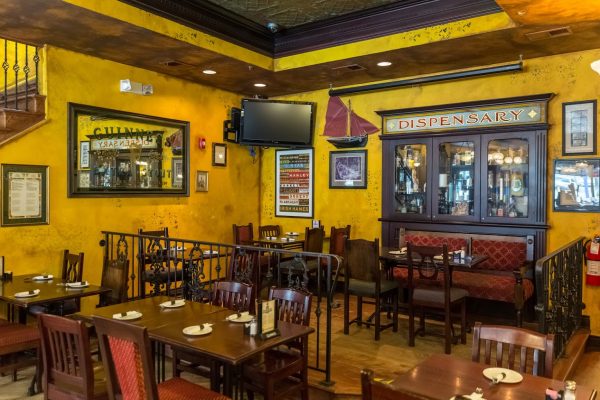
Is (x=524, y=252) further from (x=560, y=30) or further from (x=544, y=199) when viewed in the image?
(x=560, y=30)

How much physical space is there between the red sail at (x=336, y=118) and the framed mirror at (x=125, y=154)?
6.96 ft

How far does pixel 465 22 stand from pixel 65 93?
442 centimetres

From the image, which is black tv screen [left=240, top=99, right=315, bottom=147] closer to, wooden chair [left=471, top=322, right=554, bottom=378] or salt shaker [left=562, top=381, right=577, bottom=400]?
wooden chair [left=471, top=322, right=554, bottom=378]

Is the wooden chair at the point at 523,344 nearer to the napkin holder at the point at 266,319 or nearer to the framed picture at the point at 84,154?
the napkin holder at the point at 266,319

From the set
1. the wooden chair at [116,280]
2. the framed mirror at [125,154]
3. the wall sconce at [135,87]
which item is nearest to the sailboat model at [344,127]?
the framed mirror at [125,154]

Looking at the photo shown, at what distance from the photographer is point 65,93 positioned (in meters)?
5.40

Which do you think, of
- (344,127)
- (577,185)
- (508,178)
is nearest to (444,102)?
(508,178)

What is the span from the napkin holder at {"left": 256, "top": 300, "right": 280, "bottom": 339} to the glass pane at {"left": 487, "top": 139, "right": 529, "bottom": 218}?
13.0 feet

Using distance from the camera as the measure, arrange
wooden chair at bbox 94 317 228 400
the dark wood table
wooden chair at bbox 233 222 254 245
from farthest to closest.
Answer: wooden chair at bbox 233 222 254 245 < the dark wood table < wooden chair at bbox 94 317 228 400

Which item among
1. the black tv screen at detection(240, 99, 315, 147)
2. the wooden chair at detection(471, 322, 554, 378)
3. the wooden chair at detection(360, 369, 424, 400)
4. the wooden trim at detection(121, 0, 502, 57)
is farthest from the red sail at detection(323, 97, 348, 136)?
the wooden chair at detection(360, 369, 424, 400)

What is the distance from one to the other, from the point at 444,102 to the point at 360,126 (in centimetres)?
129

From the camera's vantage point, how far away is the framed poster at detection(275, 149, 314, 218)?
7652 mm

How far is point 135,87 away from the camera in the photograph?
595 centimetres

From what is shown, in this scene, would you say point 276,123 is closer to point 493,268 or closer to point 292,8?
point 292,8
